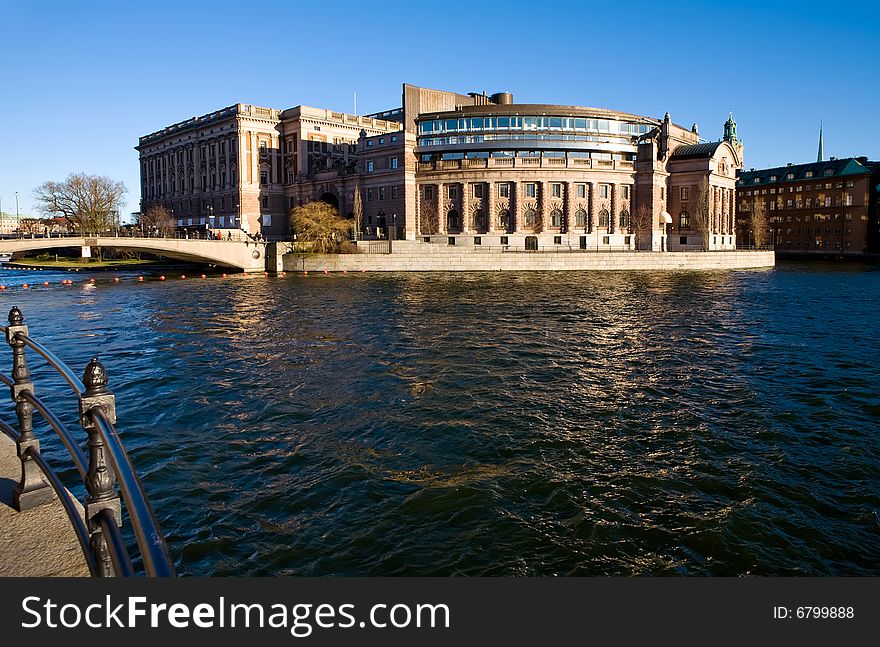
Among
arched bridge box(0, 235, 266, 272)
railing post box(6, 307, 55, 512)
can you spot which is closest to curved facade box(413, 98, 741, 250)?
arched bridge box(0, 235, 266, 272)

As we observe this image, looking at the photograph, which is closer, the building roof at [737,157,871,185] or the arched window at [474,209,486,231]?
the arched window at [474,209,486,231]

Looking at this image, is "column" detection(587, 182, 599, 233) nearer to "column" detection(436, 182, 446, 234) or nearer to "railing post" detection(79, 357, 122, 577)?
"column" detection(436, 182, 446, 234)

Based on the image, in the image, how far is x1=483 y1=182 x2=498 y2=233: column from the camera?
9150 centimetres

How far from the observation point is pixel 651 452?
12.8 meters

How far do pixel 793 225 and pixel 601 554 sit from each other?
15118 centimetres

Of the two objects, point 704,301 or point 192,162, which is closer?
point 704,301

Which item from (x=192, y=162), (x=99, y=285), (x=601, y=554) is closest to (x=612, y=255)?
(x=99, y=285)

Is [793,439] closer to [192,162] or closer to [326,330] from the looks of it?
[326,330]

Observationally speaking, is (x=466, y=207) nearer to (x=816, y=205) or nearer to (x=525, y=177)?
(x=525, y=177)

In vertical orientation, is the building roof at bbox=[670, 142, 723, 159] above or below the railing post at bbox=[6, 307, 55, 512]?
above

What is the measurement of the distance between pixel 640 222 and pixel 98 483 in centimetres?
9766

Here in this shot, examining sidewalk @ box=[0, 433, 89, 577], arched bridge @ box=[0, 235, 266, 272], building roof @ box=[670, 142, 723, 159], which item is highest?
building roof @ box=[670, 142, 723, 159]

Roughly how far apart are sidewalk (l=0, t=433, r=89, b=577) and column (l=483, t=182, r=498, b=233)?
8728 centimetres

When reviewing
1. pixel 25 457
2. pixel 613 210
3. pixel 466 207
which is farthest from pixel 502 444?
pixel 613 210
